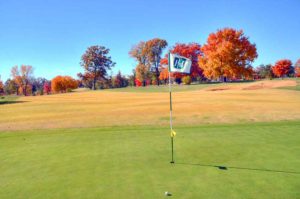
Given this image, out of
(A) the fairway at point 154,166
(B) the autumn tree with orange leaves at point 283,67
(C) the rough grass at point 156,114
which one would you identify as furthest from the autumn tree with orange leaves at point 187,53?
(A) the fairway at point 154,166

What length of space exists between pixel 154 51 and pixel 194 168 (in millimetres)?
70548

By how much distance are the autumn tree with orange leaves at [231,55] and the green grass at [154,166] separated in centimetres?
4145

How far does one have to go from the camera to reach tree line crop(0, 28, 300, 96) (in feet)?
165

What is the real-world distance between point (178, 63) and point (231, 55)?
44.8 meters

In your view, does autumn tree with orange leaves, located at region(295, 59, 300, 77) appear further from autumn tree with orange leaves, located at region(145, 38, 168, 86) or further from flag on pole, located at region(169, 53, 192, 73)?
flag on pole, located at region(169, 53, 192, 73)

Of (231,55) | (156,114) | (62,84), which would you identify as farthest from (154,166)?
(62,84)

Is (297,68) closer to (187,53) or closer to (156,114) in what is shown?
(187,53)

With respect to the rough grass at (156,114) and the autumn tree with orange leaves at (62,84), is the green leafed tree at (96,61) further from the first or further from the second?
the rough grass at (156,114)

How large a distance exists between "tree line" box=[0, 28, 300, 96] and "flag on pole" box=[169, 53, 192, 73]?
43.7m

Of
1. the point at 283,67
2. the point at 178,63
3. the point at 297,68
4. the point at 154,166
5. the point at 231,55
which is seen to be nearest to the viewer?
the point at 154,166

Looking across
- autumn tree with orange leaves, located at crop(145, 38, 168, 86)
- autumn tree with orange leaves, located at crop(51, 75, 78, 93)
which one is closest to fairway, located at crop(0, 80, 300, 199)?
autumn tree with orange leaves, located at crop(145, 38, 168, 86)

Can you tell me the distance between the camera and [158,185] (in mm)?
5211

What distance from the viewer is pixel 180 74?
66.9 m

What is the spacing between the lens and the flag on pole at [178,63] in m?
7.37
